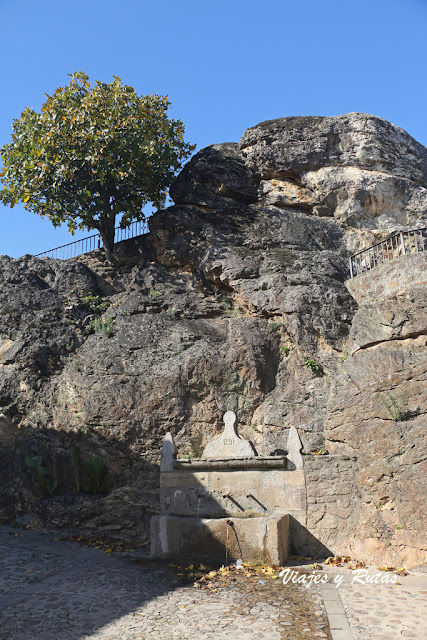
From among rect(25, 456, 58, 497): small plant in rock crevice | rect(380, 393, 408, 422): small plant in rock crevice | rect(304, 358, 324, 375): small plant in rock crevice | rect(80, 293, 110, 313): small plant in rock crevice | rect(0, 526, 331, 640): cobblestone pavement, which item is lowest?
rect(0, 526, 331, 640): cobblestone pavement

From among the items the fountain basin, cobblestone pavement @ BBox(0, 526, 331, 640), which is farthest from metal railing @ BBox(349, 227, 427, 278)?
cobblestone pavement @ BBox(0, 526, 331, 640)

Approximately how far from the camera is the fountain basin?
30.7 feet

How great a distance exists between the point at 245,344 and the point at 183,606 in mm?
7434

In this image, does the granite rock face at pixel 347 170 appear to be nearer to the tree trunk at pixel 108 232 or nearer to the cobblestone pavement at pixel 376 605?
the tree trunk at pixel 108 232

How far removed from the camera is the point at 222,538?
9672 mm

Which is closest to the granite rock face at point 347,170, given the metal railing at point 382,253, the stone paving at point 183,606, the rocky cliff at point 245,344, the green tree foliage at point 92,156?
the rocky cliff at point 245,344

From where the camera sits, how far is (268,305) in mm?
14844

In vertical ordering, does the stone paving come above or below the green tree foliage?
below

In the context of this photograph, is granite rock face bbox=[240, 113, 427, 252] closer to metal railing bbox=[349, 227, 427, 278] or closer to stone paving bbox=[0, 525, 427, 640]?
metal railing bbox=[349, 227, 427, 278]

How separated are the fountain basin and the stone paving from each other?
0.46 metres

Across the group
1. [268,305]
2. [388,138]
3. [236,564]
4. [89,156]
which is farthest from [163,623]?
[388,138]

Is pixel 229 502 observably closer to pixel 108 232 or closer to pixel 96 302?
pixel 96 302

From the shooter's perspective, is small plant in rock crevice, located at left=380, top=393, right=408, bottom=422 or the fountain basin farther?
small plant in rock crevice, located at left=380, top=393, right=408, bottom=422

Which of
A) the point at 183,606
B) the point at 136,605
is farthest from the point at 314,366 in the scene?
the point at 136,605
